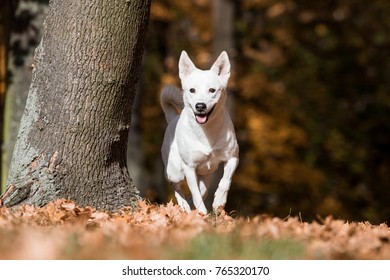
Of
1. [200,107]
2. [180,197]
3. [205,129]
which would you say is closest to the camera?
[200,107]

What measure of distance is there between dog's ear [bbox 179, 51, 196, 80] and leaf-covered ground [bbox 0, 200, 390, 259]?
1.24 meters

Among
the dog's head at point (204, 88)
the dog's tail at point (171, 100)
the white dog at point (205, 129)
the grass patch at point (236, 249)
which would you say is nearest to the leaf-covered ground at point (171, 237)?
the grass patch at point (236, 249)

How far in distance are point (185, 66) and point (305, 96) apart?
15.1 meters

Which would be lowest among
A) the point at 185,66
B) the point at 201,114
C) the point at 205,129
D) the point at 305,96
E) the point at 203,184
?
the point at 203,184

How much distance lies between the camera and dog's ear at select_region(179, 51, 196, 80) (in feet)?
22.8

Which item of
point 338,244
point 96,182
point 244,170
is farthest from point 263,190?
point 338,244

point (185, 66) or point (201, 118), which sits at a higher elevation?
point (185, 66)

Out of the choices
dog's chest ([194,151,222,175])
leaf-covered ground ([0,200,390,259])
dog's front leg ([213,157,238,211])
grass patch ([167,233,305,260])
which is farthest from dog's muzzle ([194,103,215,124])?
grass patch ([167,233,305,260])

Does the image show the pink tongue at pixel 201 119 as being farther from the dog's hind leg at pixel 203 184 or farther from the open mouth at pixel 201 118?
the dog's hind leg at pixel 203 184

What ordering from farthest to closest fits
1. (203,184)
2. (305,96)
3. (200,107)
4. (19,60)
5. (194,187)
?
(305,96) → (19,60) → (203,184) → (194,187) → (200,107)

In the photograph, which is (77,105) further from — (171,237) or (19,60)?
(19,60)

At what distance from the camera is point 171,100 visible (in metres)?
7.80

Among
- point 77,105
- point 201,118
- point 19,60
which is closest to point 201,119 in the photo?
point 201,118

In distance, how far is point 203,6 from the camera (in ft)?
70.3
